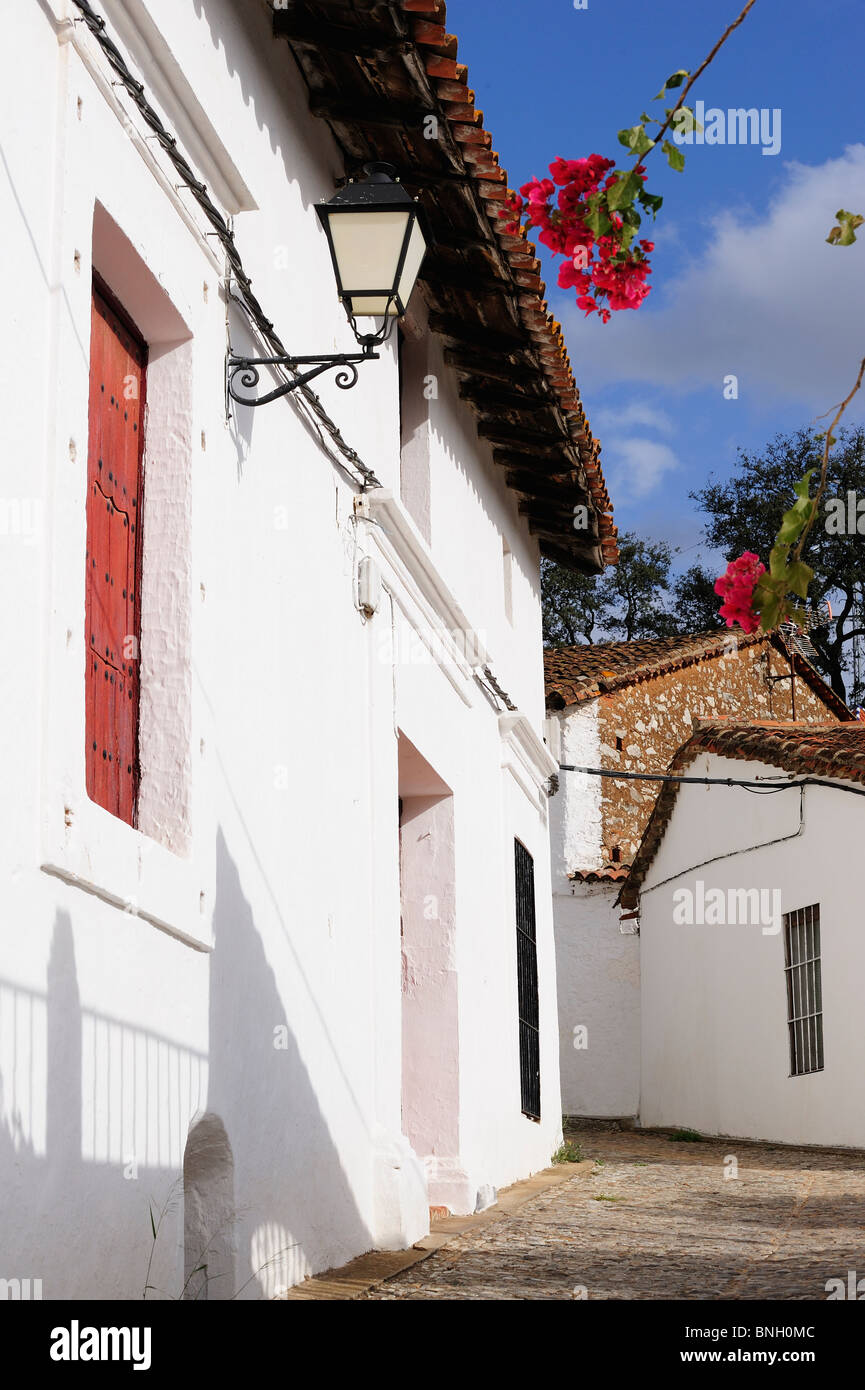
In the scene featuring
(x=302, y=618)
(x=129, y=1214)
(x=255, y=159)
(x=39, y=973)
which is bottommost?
(x=129, y=1214)

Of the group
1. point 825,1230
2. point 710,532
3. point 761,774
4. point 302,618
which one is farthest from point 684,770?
point 710,532

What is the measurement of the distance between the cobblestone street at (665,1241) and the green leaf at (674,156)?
3.40 metres

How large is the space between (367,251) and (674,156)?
83.6 inches

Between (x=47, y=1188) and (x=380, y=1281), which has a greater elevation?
(x=47, y=1188)

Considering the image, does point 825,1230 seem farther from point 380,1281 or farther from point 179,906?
point 179,906

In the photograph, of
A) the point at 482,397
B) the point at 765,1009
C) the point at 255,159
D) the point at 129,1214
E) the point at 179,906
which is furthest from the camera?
the point at 765,1009

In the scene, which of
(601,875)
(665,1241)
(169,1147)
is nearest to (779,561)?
(169,1147)

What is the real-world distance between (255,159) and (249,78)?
0.96 ft

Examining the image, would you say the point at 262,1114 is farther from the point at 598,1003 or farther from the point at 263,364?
the point at 598,1003

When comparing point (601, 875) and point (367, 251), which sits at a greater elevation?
point (367, 251)

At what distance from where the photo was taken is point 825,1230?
22.7ft

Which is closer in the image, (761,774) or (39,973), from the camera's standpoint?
(39,973)

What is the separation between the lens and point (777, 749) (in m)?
13.5

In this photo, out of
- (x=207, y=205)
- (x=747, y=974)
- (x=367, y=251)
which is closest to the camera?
(x=207, y=205)
